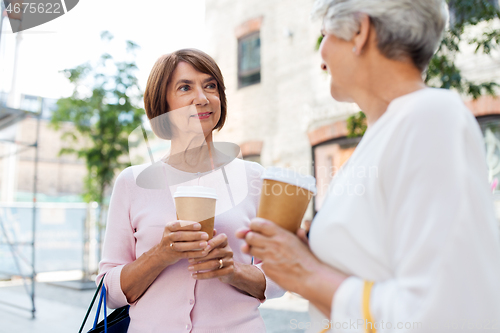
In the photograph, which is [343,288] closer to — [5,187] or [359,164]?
[359,164]

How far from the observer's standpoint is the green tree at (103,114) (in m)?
7.53

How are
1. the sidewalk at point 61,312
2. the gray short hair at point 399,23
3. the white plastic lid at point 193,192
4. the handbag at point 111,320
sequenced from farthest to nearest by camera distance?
the sidewalk at point 61,312 < the handbag at point 111,320 < the white plastic lid at point 193,192 < the gray short hair at point 399,23

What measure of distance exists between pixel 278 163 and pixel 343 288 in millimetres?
7135

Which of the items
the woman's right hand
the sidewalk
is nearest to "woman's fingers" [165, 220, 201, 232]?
the woman's right hand

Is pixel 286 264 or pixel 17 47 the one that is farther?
pixel 17 47

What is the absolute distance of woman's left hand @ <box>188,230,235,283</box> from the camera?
1.28 m

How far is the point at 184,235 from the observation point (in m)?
1.22

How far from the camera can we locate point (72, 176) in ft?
91.1

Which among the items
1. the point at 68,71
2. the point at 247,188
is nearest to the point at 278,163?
the point at 68,71

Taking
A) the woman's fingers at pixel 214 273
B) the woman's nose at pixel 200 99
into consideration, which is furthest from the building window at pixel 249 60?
the woman's fingers at pixel 214 273

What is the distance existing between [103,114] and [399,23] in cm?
750

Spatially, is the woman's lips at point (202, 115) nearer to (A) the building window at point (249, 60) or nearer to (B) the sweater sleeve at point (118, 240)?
(B) the sweater sleeve at point (118, 240)

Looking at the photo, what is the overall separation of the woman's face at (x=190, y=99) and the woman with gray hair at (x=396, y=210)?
2.48 ft

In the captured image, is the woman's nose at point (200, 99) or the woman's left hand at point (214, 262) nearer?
the woman's left hand at point (214, 262)
